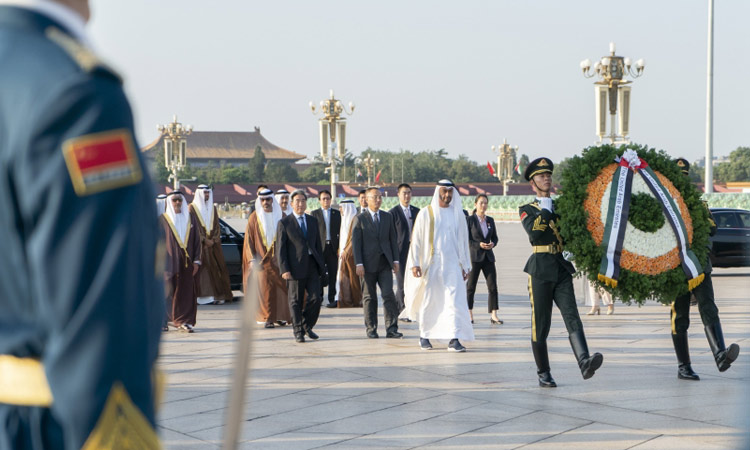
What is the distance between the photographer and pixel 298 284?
39.1 ft

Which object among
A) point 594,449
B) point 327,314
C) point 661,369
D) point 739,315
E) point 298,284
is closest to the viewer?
point 594,449

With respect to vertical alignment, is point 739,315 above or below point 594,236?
below

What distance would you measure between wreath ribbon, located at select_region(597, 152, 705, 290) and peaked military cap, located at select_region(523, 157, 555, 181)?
538mm

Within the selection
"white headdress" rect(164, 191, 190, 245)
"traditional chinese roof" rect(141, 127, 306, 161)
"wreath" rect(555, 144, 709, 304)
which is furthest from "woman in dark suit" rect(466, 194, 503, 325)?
"traditional chinese roof" rect(141, 127, 306, 161)

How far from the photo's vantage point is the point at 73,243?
1.55 metres

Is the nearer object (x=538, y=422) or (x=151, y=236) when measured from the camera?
(x=151, y=236)

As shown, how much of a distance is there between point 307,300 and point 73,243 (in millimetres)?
10390

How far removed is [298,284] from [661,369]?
4.40 meters

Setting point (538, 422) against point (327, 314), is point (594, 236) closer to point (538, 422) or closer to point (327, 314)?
point (538, 422)

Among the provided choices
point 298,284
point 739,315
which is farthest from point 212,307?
point 739,315

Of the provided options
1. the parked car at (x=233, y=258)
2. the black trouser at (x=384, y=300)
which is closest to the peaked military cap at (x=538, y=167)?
the black trouser at (x=384, y=300)

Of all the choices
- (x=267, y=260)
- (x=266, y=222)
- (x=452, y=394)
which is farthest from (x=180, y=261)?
(x=452, y=394)

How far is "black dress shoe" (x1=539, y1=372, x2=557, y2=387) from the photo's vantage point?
8383mm

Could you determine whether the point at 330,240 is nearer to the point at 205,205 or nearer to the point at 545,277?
the point at 205,205
